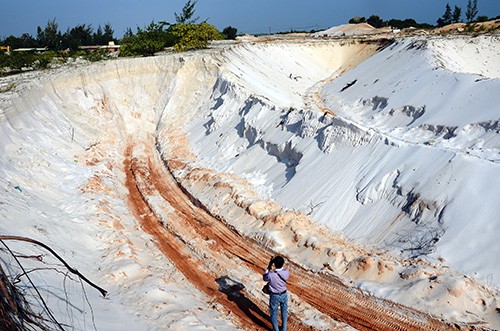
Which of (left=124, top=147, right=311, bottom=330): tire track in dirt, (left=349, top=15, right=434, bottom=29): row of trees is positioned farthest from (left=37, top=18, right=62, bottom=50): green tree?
(left=349, top=15, right=434, bottom=29): row of trees

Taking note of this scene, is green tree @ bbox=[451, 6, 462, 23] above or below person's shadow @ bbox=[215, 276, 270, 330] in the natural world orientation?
above

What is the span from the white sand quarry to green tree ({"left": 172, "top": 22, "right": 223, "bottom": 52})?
638cm

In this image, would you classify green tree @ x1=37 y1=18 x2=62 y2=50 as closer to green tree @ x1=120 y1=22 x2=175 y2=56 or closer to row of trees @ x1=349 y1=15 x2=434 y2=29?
green tree @ x1=120 y1=22 x2=175 y2=56

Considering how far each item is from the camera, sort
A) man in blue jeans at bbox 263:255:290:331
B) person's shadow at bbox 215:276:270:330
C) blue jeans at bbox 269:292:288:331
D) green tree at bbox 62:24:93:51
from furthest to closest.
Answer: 1. green tree at bbox 62:24:93:51
2. person's shadow at bbox 215:276:270:330
3. blue jeans at bbox 269:292:288:331
4. man in blue jeans at bbox 263:255:290:331

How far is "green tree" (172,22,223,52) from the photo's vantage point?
32094mm

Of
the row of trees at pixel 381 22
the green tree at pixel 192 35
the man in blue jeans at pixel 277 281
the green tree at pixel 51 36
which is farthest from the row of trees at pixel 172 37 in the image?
the row of trees at pixel 381 22

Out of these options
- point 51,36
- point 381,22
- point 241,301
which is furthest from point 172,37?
point 381,22

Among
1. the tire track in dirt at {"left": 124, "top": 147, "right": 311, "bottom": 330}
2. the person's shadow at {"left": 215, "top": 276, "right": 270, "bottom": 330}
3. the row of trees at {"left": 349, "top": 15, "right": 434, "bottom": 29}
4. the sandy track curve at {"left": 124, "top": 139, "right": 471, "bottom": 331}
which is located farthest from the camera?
the row of trees at {"left": 349, "top": 15, "right": 434, "bottom": 29}

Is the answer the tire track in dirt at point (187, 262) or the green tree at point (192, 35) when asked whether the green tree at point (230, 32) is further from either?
the tire track in dirt at point (187, 262)

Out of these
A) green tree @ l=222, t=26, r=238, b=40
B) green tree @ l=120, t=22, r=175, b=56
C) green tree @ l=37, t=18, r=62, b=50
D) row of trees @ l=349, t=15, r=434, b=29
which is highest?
row of trees @ l=349, t=15, r=434, b=29

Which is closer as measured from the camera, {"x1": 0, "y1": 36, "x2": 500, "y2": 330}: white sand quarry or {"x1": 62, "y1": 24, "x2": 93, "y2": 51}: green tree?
{"x1": 0, "y1": 36, "x2": 500, "y2": 330}: white sand quarry

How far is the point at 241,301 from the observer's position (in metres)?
8.97

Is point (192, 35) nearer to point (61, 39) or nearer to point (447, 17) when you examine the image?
point (61, 39)

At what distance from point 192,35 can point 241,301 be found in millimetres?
26687
